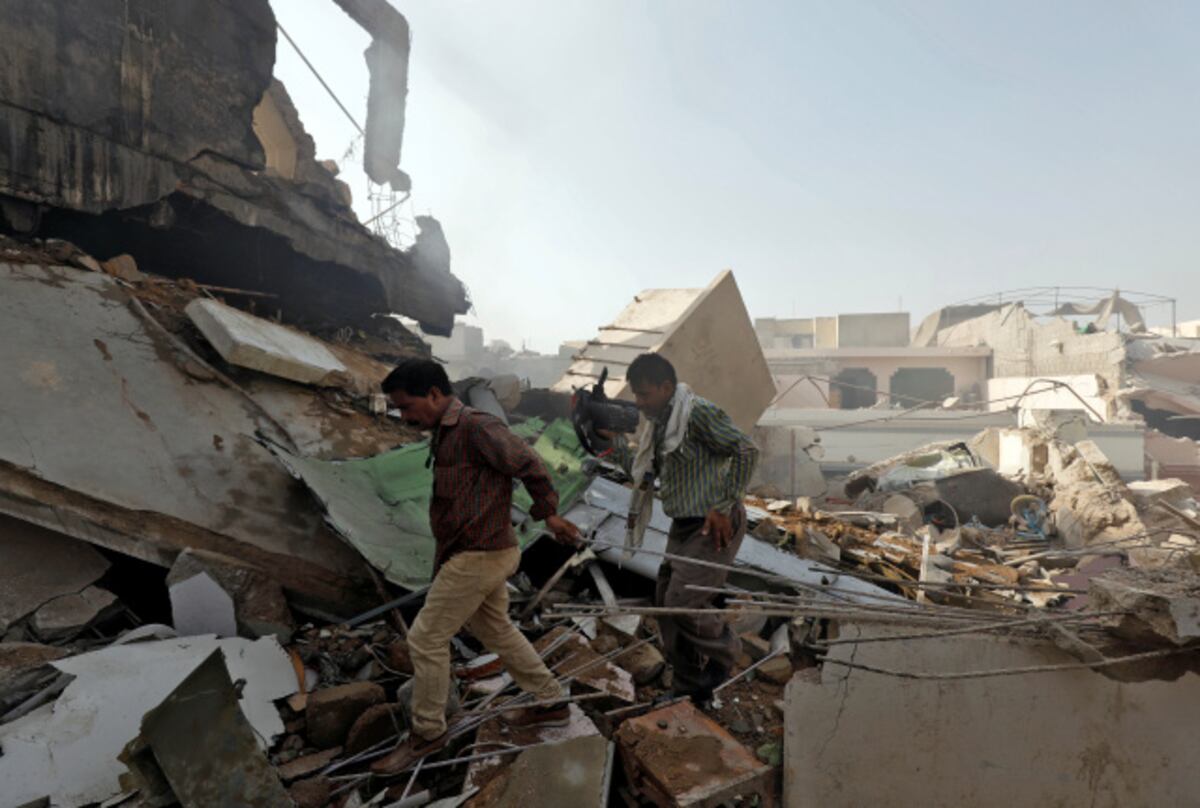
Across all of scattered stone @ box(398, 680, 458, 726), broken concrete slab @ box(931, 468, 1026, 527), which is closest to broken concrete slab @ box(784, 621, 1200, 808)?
scattered stone @ box(398, 680, 458, 726)

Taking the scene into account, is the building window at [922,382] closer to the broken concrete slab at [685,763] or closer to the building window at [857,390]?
the building window at [857,390]

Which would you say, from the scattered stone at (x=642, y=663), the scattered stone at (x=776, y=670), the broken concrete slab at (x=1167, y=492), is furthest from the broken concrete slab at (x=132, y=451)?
the broken concrete slab at (x=1167, y=492)

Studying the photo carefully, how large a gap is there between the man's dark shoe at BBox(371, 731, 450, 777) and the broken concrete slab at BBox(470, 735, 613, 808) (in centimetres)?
39

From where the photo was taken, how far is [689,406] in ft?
9.30

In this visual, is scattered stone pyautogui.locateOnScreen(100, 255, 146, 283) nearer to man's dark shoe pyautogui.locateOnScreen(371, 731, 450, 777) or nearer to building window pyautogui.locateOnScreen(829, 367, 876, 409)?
man's dark shoe pyautogui.locateOnScreen(371, 731, 450, 777)

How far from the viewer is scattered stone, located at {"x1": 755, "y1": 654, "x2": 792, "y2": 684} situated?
3445 millimetres

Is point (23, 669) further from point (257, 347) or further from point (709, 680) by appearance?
point (709, 680)

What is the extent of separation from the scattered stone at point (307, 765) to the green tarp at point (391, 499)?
3.26 ft

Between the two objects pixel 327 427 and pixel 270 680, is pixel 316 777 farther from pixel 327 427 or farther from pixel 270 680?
pixel 327 427

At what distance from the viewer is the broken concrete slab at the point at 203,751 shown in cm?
185

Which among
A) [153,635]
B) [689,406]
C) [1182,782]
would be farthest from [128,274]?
[1182,782]

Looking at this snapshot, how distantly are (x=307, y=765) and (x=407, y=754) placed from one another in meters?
0.44

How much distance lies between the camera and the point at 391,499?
4312 mm

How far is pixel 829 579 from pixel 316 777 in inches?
133
